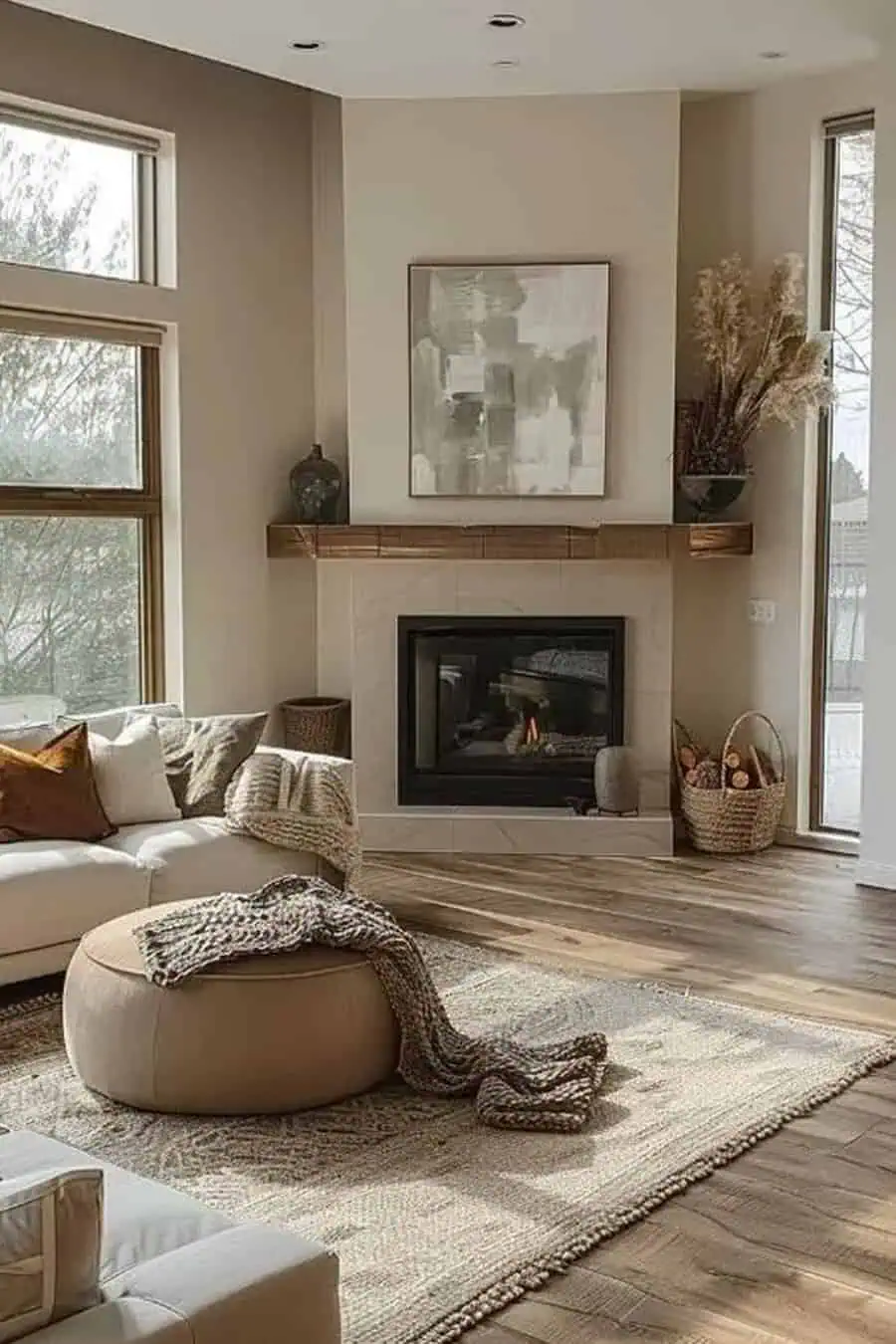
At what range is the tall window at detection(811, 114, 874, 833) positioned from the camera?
6.21 metres

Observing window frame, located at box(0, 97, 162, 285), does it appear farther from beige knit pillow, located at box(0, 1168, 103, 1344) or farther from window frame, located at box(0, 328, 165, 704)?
beige knit pillow, located at box(0, 1168, 103, 1344)

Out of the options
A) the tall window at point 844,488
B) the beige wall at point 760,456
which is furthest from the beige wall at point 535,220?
the tall window at point 844,488

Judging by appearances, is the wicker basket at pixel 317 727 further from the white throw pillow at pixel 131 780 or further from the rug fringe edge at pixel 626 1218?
the rug fringe edge at pixel 626 1218

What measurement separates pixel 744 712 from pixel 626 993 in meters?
2.42

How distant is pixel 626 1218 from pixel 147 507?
13.3 feet

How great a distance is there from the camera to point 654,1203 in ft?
10.2

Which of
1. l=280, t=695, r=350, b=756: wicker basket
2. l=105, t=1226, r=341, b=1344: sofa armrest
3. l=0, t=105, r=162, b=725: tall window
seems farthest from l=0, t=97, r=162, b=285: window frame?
l=105, t=1226, r=341, b=1344: sofa armrest

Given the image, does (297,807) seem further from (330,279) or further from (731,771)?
(330,279)

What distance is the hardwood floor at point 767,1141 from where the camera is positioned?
2703 millimetres

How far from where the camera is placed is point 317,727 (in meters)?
6.80

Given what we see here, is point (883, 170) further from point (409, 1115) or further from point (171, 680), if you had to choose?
point (409, 1115)

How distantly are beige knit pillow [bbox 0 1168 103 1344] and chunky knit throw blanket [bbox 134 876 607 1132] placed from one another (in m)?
1.75

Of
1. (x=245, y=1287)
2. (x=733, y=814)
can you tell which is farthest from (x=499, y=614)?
(x=245, y=1287)

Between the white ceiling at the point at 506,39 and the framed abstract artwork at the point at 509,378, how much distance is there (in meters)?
0.73
